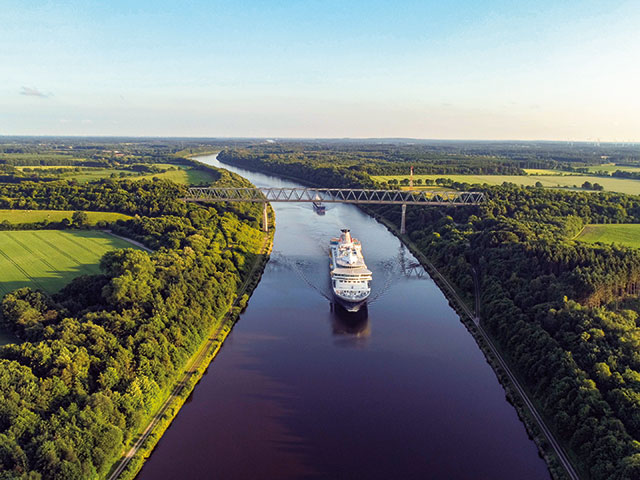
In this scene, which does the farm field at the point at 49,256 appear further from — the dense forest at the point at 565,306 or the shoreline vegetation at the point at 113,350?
the dense forest at the point at 565,306

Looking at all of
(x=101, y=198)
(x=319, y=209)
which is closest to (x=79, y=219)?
(x=101, y=198)

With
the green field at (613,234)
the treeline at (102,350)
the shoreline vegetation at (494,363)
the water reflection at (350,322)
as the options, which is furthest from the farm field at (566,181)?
the treeline at (102,350)

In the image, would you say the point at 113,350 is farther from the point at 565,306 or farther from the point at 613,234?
the point at 613,234

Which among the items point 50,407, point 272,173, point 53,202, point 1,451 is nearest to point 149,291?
point 50,407

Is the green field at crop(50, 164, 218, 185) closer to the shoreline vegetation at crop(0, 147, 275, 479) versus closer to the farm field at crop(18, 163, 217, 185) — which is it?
the farm field at crop(18, 163, 217, 185)

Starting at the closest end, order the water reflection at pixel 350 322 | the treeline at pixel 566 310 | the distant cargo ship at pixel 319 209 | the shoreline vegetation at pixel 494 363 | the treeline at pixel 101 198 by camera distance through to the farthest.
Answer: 1. the treeline at pixel 566 310
2. the shoreline vegetation at pixel 494 363
3. the water reflection at pixel 350 322
4. the treeline at pixel 101 198
5. the distant cargo ship at pixel 319 209
